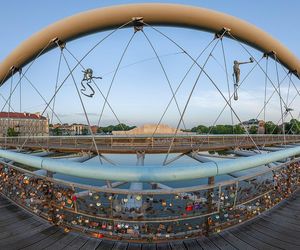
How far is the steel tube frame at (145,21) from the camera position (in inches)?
301

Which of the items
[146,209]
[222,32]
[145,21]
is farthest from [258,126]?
[146,209]

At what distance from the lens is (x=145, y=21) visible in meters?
Answer: 7.82

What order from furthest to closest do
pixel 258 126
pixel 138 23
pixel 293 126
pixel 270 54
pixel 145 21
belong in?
pixel 293 126 → pixel 258 126 → pixel 270 54 → pixel 145 21 → pixel 138 23

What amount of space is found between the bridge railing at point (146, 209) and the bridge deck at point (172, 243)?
0.40 feet

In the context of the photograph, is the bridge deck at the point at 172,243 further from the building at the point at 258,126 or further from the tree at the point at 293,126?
the tree at the point at 293,126

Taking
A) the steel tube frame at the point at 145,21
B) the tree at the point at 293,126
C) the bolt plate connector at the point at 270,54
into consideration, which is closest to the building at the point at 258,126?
the tree at the point at 293,126

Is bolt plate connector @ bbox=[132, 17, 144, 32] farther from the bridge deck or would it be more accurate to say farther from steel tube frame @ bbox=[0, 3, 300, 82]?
the bridge deck

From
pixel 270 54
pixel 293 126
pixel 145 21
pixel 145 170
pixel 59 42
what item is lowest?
pixel 145 170

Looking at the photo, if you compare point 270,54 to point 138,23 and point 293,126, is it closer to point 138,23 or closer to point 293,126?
point 138,23

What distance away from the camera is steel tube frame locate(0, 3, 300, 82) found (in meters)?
7.65

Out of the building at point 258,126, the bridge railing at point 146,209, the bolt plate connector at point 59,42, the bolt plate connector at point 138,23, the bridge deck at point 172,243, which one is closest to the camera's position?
the bridge deck at point 172,243

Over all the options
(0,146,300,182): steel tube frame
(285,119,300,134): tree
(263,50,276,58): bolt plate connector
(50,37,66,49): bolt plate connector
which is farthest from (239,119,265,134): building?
(50,37,66,49): bolt plate connector

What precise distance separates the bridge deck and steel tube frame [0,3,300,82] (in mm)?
6508

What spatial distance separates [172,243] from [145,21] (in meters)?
7.01
